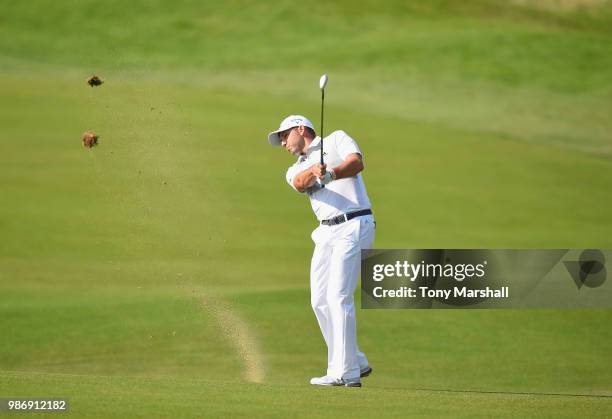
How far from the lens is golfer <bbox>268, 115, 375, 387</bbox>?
33.8ft

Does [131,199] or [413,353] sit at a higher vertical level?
[131,199]

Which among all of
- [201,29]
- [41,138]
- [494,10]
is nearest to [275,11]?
[201,29]

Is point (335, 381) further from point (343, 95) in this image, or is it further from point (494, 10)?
point (494, 10)

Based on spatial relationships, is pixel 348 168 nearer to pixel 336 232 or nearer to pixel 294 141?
pixel 336 232

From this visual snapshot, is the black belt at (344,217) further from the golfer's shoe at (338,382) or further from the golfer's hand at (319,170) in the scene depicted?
the golfer's shoe at (338,382)

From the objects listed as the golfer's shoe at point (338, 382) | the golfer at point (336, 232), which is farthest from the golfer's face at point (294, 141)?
the golfer's shoe at point (338, 382)

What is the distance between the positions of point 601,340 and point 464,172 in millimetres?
15796

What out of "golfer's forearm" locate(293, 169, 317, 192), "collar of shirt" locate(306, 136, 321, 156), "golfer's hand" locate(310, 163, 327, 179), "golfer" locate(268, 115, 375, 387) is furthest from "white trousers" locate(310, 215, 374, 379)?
"collar of shirt" locate(306, 136, 321, 156)

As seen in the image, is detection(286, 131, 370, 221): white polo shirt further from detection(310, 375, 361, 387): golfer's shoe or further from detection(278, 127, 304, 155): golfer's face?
detection(310, 375, 361, 387): golfer's shoe

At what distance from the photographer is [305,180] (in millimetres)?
10273

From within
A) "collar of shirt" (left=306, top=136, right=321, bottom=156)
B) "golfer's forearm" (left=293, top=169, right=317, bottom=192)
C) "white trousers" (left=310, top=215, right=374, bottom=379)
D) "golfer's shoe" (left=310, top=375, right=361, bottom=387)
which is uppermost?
"collar of shirt" (left=306, top=136, right=321, bottom=156)

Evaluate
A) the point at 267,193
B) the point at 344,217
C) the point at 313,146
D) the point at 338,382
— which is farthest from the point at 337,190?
the point at 267,193

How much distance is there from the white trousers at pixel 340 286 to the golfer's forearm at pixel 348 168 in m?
0.46

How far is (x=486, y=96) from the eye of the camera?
149 ft
